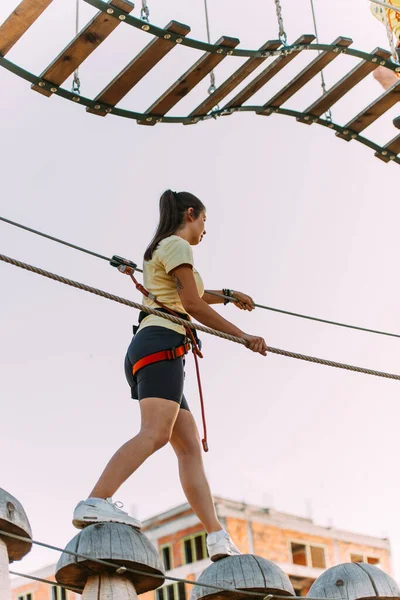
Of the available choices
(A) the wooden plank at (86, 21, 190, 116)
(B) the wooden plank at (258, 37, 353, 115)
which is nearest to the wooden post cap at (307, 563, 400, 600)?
(A) the wooden plank at (86, 21, 190, 116)

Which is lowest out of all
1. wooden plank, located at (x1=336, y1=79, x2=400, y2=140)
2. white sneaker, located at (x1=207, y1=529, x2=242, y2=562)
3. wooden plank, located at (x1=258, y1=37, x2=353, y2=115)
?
white sneaker, located at (x1=207, y1=529, x2=242, y2=562)

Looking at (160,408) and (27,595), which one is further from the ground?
(27,595)

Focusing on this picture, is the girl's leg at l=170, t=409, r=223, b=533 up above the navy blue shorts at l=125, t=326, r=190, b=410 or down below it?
A: below

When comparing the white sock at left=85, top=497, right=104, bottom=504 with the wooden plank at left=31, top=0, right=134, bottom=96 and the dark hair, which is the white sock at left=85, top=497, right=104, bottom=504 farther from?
the wooden plank at left=31, top=0, right=134, bottom=96

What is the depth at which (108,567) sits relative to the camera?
4.09 metres

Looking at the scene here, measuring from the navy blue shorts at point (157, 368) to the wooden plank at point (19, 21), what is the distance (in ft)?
6.02

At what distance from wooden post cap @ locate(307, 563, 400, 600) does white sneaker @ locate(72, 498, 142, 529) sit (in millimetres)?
1005

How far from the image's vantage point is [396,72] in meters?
7.27

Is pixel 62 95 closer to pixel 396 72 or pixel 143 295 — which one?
pixel 143 295

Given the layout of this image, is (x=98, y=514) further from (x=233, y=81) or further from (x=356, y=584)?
(x=233, y=81)

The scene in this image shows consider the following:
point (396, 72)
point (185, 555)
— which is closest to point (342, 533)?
point (185, 555)

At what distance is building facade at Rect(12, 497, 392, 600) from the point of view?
120 feet

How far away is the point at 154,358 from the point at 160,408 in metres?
0.25

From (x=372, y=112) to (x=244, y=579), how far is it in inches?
165
